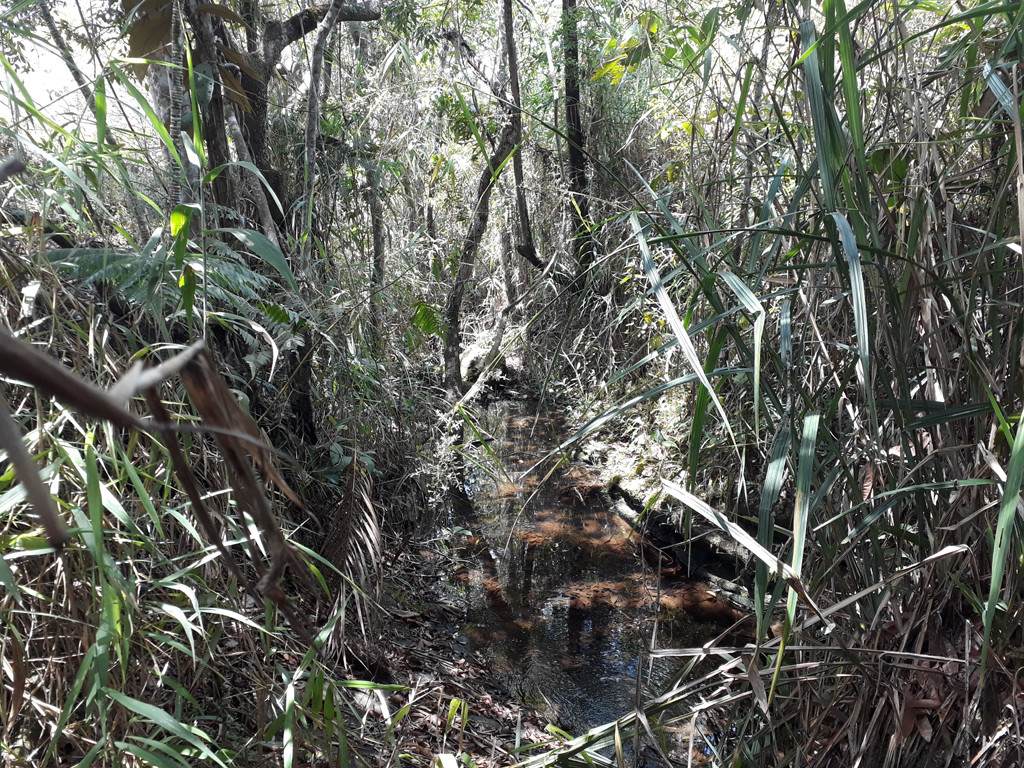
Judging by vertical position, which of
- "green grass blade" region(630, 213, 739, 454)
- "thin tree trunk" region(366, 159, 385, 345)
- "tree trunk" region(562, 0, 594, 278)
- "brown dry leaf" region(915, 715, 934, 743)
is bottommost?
"brown dry leaf" region(915, 715, 934, 743)

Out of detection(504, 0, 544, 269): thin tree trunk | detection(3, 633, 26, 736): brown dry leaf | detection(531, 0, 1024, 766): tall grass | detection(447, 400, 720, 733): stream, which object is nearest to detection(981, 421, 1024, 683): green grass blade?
detection(531, 0, 1024, 766): tall grass

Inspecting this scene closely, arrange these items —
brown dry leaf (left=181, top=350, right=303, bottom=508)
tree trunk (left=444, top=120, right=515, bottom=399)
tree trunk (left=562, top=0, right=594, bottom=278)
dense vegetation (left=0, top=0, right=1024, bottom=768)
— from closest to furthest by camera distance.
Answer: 1. brown dry leaf (left=181, top=350, right=303, bottom=508)
2. dense vegetation (left=0, top=0, right=1024, bottom=768)
3. tree trunk (left=444, top=120, right=515, bottom=399)
4. tree trunk (left=562, top=0, right=594, bottom=278)

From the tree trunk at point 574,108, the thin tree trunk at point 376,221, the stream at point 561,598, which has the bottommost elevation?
the stream at point 561,598

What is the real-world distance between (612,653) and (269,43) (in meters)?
3.64

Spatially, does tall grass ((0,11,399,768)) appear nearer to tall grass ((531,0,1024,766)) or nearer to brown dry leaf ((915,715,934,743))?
tall grass ((531,0,1024,766))

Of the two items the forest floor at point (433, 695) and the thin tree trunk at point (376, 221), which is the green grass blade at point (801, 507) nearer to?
the forest floor at point (433, 695)

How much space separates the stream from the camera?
8.83ft

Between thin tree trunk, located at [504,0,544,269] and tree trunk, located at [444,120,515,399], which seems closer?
thin tree trunk, located at [504,0,544,269]

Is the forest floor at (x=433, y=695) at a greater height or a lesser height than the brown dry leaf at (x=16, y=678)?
lesser

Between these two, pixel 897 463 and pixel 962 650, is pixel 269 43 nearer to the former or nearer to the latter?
pixel 897 463

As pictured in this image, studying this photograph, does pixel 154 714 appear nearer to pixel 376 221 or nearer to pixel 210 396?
pixel 210 396

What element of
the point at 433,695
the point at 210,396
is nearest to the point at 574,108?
the point at 433,695

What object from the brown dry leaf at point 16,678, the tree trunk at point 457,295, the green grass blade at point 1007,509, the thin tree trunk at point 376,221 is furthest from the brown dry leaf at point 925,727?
the tree trunk at point 457,295

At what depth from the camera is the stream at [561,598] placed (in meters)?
2.69
